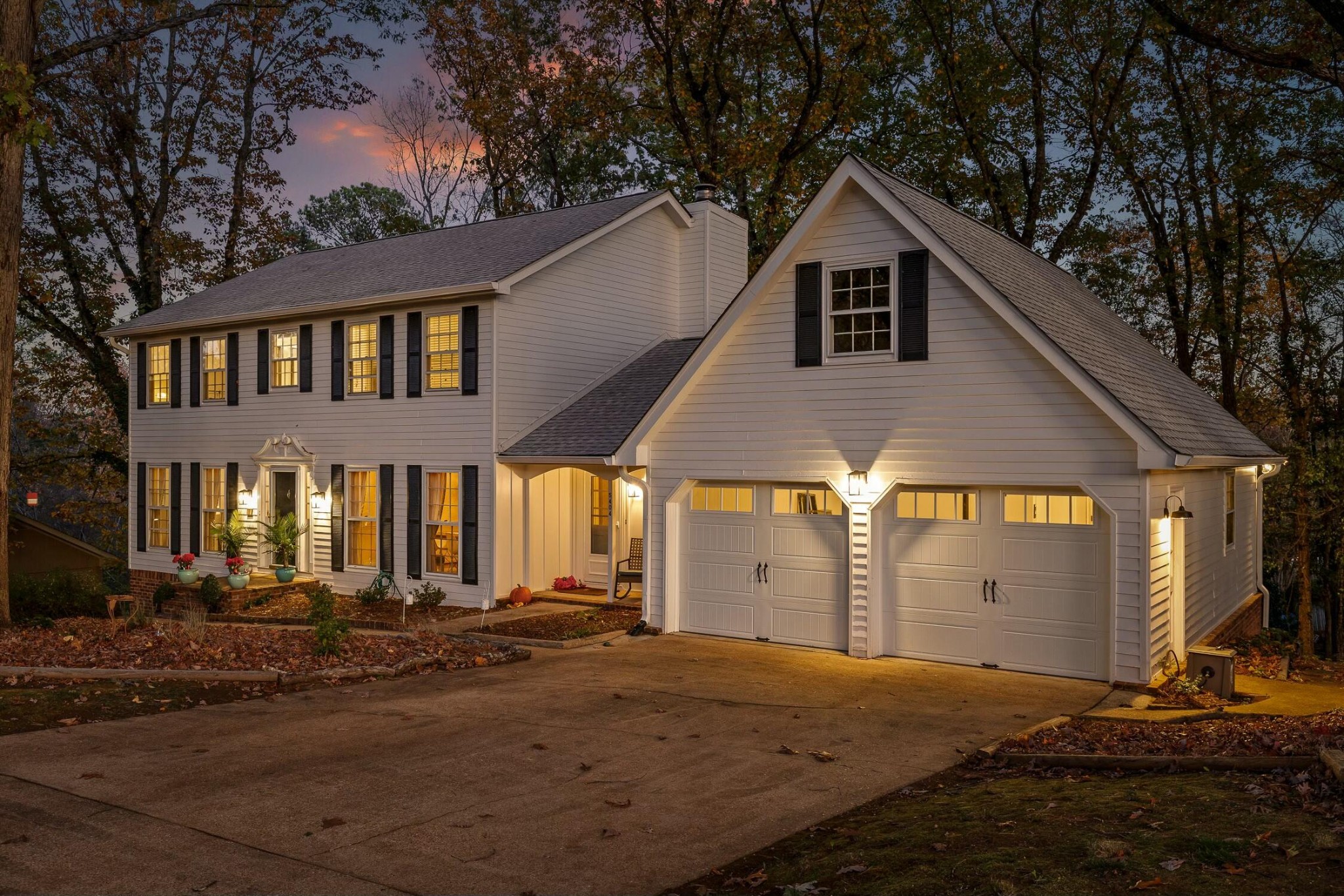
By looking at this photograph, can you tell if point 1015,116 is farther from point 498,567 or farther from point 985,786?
point 985,786

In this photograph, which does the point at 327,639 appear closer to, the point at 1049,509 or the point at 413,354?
the point at 413,354

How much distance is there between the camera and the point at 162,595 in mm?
20719

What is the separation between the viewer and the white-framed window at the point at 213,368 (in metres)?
22.7

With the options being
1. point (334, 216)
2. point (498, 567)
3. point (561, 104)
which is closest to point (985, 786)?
point (498, 567)

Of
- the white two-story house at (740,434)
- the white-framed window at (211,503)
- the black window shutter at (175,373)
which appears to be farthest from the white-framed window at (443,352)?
the black window shutter at (175,373)

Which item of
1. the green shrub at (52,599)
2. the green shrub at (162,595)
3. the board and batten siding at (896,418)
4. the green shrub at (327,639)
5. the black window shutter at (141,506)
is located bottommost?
the green shrub at (52,599)

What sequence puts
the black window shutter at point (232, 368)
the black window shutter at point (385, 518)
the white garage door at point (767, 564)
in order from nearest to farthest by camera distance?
1. the white garage door at point (767, 564)
2. the black window shutter at point (385, 518)
3. the black window shutter at point (232, 368)

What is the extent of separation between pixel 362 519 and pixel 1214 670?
49.3 feet

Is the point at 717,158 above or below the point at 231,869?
above

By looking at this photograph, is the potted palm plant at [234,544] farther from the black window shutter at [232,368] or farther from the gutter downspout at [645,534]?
the gutter downspout at [645,534]

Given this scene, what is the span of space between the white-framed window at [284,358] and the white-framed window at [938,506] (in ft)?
44.8

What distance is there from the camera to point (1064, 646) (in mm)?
11922

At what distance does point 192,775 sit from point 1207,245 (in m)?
25.4

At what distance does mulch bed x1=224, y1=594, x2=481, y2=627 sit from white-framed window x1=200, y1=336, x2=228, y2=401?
5714 millimetres
